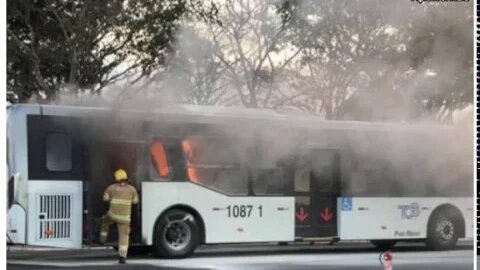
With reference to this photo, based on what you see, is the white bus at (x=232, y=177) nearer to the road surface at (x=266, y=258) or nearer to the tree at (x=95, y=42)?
the road surface at (x=266, y=258)

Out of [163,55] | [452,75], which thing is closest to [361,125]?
[452,75]

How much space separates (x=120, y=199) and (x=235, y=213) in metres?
0.84

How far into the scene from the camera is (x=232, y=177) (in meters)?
Result: 5.08

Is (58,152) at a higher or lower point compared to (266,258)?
higher

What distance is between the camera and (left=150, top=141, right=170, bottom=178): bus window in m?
4.96

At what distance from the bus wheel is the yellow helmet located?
1.37 ft

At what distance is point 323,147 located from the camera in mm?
5199

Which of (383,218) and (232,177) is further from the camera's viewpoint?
(383,218)

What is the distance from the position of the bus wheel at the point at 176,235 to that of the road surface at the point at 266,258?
66 mm

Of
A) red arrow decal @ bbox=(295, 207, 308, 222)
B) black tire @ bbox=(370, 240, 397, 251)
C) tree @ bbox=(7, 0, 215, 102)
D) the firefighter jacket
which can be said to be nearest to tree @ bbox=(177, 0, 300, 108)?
tree @ bbox=(7, 0, 215, 102)

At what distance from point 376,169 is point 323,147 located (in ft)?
1.35

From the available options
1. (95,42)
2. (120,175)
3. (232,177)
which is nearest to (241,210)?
(232,177)

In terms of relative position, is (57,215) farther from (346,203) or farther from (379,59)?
(379,59)

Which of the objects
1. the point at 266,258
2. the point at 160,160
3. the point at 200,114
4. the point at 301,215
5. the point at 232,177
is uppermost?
the point at 200,114
